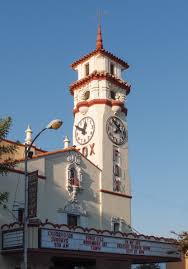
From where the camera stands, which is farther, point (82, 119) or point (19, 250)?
point (82, 119)

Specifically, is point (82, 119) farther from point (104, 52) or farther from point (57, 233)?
point (57, 233)

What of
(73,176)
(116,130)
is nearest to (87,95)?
(116,130)

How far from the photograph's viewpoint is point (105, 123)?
39656 mm

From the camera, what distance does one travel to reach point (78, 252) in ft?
95.6

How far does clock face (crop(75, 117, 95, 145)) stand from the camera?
39906 millimetres

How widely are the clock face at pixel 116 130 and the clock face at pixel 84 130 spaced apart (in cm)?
125

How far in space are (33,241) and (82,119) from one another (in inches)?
618

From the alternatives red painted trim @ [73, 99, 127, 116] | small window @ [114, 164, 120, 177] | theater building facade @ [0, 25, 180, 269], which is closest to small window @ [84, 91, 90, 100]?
theater building facade @ [0, 25, 180, 269]

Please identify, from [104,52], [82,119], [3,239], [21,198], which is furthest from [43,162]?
[104,52]

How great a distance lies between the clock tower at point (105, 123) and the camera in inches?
1519

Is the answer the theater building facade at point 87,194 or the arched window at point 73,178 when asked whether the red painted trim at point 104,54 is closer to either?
the theater building facade at point 87,194

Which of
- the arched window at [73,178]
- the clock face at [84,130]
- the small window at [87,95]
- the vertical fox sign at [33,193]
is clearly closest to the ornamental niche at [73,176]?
the arched window at [73,178]

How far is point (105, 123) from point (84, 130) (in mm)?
1840

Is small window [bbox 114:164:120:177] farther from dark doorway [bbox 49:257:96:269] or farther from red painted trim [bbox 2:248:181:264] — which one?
dark doorway [bbox 49:257:96:269]
